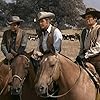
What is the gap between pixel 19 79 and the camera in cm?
787

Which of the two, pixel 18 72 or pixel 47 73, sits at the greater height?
pixel 47 73

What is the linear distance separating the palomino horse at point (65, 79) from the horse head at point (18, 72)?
3.49 feet

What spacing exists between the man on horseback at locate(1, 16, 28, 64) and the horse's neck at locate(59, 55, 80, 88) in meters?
1.96

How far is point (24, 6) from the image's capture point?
7888 cm

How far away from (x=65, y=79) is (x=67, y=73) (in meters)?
0.12

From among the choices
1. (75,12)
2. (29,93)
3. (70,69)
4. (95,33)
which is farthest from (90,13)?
(75,12)

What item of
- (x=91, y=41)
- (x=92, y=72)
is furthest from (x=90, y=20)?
(x=92, y=72)

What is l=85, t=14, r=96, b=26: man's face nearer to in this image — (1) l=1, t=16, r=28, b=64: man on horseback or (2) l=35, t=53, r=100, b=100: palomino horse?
(2) l=35, t=53, r=100, b=100: palomino horse

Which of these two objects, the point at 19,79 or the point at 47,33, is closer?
the point at 19,79

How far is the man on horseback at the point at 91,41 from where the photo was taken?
7.97 metres

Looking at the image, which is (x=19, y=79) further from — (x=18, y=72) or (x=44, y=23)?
(x=44, y=23)

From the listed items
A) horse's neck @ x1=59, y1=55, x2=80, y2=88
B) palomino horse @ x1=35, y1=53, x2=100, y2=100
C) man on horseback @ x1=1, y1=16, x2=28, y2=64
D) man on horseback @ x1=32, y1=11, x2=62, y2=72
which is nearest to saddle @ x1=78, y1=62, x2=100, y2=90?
palomino horse @ x1=35, y1=53, x2=100, y2=100

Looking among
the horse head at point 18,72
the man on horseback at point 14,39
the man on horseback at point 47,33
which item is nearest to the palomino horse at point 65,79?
the man on horseback at point 47,33

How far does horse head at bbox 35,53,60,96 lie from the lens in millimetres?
6543
